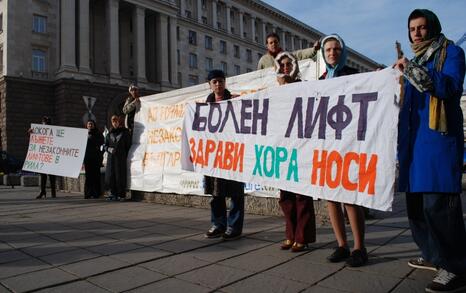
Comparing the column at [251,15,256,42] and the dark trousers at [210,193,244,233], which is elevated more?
the column at [251,15,256,42]

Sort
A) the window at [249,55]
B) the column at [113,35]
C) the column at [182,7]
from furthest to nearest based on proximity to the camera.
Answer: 1. the window at [249,55]
2. the column at [182,7]
3. the column at [113,35]

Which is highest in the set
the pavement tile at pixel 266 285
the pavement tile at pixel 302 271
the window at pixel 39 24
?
the window at pixel 39 24

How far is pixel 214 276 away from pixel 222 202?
5.17ft

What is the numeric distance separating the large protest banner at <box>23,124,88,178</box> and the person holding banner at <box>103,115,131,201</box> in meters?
0.94

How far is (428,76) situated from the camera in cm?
252

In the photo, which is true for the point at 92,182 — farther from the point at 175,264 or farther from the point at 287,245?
the point at 287,245

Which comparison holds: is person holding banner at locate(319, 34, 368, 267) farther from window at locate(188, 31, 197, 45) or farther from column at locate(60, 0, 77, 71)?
window at locate(188, 31, 197, 45)

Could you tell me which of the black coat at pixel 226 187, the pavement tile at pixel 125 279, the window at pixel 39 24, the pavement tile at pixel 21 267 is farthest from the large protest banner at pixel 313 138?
the window at pixel 39 24

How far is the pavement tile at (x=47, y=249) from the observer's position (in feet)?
12.6

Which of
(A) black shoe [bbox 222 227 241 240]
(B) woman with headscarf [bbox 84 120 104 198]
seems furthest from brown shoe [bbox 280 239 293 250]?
(B) woman with headscarf [bbox 84 120 104 198]

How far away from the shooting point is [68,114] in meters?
35.3

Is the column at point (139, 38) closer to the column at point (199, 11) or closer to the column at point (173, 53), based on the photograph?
the column at point (173, 53)

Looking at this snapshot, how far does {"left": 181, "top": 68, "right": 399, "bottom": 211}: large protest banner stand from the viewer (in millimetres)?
2898

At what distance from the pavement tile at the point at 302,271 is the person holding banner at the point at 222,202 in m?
1.08
